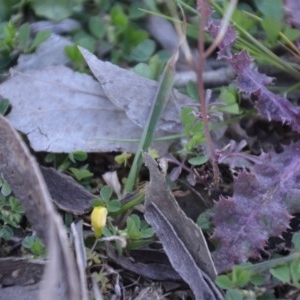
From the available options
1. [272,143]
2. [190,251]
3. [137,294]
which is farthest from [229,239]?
[272,143]

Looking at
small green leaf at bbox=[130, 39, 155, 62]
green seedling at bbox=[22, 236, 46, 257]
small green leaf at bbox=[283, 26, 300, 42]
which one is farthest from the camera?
small green leaf at bbox=[130, 39, 155, 62]

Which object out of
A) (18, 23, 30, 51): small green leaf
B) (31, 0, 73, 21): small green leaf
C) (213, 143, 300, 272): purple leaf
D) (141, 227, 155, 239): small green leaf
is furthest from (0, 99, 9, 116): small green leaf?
(213, 143, 300, 272): purple leaf

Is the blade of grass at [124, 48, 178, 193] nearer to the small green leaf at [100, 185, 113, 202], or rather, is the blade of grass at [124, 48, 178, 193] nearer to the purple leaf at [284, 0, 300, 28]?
the small green leaf at [100, 185, 113, 202]

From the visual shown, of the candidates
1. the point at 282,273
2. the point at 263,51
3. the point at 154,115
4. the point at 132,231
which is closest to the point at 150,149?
the point at 154,115

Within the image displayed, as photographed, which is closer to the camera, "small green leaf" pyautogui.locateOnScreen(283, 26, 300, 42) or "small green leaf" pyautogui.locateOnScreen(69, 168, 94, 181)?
"small green leaf" pyautogui.locateOnScreen(69, 168, 94, 181)

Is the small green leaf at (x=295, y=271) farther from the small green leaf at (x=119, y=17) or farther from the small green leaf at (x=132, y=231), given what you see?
the small green leaf at (x=119, y=17)

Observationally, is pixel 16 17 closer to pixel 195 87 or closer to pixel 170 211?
pixel 195 87
